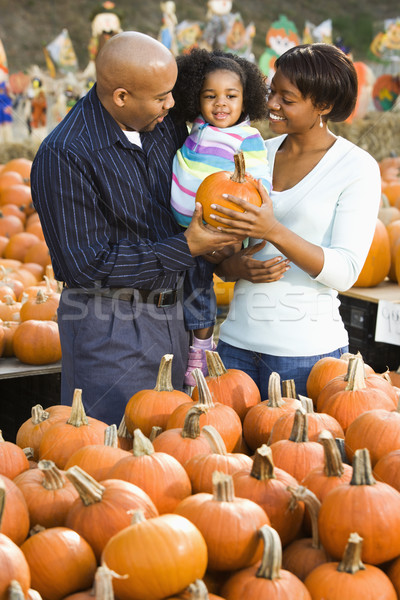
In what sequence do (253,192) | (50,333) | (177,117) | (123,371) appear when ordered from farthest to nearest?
(50,333) → (177,117) → (123,371) → (253,192)

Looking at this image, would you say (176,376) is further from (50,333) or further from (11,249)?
(11,249)

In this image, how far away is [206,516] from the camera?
119 centimetres

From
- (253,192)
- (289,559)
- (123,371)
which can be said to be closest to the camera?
(289,559)

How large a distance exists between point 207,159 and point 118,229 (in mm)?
438

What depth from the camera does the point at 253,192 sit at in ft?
7.16

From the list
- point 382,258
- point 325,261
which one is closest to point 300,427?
point 325,261

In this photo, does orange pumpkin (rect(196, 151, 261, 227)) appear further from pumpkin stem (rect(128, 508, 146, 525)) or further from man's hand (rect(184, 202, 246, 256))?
pumpkin stem (rect(128, 508, 146, 525))

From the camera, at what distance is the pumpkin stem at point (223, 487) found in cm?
119

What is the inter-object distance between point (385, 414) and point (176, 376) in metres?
A: 1.23

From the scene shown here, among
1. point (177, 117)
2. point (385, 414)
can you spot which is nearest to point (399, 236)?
point (177, 117)

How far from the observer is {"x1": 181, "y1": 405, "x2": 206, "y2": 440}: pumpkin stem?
58.7 inches

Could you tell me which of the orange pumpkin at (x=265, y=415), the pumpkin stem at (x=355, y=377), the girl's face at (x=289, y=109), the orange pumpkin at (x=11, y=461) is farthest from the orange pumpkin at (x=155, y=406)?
the girl's face at (x=289, y=109)

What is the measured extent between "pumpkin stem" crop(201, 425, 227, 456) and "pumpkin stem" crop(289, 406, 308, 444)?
178 millimetres

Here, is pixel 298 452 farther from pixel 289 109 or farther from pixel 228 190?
pixel 289 109
